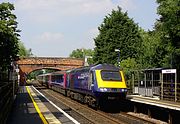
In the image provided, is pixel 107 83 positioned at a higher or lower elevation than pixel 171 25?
lower

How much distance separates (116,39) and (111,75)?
35.6 meters

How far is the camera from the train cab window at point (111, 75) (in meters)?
23.5

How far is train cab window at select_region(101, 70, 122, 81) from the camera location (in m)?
23.5

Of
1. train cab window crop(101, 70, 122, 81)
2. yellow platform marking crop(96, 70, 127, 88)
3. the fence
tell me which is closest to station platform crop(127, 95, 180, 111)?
yellow platform marking crop(96, 70, 127, 88)

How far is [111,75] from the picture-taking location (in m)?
23.8

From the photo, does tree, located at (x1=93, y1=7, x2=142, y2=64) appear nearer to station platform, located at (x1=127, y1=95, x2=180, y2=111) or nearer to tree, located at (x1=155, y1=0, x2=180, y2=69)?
tree, located at (x1=155, y1=0, x2=180, y2=69)

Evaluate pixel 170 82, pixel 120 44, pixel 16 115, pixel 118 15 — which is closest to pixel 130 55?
pixel 120 44

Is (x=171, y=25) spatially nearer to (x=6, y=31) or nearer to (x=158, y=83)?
(x=158, y=83)

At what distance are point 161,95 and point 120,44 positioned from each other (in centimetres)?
3429

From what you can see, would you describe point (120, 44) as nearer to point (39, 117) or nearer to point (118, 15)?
point (118, 15)

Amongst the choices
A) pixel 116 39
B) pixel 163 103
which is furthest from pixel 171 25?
pixel 116 39

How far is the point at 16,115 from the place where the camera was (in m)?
20.0

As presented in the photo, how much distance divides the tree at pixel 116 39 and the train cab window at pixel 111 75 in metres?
32.9

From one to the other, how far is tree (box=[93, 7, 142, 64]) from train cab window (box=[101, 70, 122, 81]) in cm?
3293
